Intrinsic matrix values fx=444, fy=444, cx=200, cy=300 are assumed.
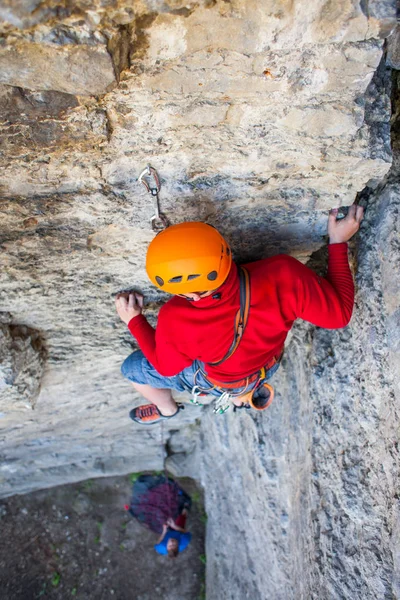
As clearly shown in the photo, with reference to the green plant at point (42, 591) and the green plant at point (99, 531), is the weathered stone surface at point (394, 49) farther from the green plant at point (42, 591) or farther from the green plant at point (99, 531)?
the green plant at point (42, 591)

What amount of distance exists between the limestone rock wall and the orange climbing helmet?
23 cm

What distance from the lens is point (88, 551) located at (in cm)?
502

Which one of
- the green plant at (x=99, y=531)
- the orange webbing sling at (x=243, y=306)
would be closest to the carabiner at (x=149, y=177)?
the orange webbing sling at (x=243, y=306)

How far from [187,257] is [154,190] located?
Answer: 33cm

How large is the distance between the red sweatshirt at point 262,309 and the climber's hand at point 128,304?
37 cm

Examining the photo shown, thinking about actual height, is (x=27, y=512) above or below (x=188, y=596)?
above

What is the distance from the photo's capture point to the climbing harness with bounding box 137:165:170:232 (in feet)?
5.73

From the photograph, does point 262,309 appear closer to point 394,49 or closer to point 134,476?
point 394,49

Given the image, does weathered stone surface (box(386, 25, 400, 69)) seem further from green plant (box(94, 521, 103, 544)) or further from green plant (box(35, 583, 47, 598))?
A: green plant (box(35, 583, 47, 598))

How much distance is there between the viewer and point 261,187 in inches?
74.1

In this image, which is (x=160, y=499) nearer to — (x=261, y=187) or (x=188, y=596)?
(x=188, y=596)

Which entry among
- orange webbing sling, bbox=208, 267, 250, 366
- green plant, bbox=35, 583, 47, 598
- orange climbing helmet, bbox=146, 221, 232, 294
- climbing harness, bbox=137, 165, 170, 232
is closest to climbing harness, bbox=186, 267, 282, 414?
orange webbing sling, bbox=208, 267, 250, 366

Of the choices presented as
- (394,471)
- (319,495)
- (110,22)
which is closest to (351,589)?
(319,495)

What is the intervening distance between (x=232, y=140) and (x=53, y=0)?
75 cm
